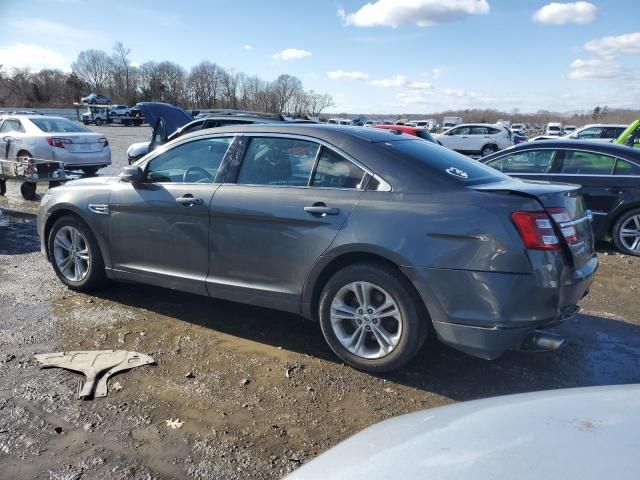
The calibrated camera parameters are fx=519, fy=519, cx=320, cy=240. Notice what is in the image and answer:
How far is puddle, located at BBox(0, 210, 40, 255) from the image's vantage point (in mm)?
7035

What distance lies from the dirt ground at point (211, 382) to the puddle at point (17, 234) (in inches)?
75.7

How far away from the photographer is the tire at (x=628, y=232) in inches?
281

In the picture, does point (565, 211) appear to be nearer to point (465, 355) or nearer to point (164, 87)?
point (465, 355)

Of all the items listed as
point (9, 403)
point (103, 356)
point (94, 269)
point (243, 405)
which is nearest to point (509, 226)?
point (243, 405)

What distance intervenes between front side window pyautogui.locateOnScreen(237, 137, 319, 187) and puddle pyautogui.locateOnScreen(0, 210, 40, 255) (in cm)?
439

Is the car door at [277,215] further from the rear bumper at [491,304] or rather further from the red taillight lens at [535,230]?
the red taillight lens at [535,230]

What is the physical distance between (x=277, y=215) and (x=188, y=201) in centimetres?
88

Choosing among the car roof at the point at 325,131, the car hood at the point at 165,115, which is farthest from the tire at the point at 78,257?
the car hood at the point at 165,115

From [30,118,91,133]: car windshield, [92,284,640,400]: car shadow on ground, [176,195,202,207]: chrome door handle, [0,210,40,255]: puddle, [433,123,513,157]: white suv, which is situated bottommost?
[0,210,40,255]: puddle

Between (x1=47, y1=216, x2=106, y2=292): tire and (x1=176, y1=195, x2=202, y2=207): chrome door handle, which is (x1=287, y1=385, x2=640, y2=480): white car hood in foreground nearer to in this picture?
(x1=176, y1=195, x2=202, y2=207): chrome door handle

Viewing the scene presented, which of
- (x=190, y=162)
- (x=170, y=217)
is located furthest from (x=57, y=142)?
(x=170, y=217)

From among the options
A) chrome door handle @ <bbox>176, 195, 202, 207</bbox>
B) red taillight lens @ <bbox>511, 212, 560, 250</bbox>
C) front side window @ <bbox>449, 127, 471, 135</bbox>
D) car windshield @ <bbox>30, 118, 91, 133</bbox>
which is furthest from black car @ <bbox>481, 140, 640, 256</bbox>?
front side window @ <bbox>449, 127, 471, 135</bbox>

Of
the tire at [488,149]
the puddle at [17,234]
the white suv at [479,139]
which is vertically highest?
the white suv at [479,139]

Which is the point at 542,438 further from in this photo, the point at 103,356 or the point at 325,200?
the point at 103,356
